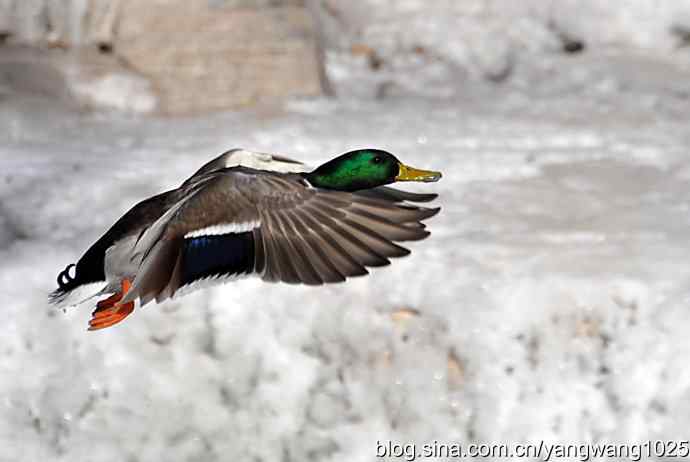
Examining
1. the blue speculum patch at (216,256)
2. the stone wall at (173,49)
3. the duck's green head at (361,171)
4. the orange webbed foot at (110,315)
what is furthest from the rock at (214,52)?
the blue speculum patch at (216,256)

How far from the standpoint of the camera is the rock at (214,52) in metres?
5.20

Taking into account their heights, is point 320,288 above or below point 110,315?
below

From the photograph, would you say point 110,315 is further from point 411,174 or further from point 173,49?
point 173,49

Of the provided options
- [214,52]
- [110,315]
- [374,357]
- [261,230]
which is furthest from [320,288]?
[214,52]

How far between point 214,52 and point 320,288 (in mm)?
2004

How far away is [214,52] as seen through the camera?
5270 millimetres

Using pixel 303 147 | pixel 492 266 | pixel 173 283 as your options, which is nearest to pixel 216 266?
pixel 173 283

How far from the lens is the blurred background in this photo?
337 cm

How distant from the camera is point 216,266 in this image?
236 cm

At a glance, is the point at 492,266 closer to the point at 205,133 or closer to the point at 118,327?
the point at 118,327

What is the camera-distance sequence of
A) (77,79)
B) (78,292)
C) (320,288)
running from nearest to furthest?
1. (78,292)
2. (320,288)
3. (77,79)

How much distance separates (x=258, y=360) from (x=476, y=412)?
0.61 m

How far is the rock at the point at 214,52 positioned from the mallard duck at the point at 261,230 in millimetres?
2604

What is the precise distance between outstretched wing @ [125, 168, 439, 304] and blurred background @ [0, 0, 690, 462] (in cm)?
105
